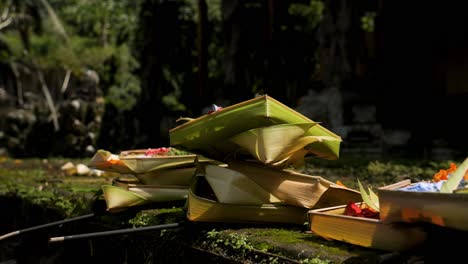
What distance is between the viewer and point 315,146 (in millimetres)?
2451

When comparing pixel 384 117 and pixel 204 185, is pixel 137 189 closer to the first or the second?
pixel 204 185

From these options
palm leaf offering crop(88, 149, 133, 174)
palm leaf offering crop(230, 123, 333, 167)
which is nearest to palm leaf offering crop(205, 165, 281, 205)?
palm leaf offering crop(230, 123, 333, 167)

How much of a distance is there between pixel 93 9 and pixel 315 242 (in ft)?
106

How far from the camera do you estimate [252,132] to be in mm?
2293

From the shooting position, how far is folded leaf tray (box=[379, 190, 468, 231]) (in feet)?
5.16

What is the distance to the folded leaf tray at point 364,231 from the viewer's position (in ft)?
5.80

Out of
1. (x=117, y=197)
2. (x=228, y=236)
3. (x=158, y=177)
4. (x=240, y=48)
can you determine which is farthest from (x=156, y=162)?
(x=240, y=48)

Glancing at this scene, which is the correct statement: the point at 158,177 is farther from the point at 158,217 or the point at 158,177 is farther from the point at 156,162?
the point at 158,217

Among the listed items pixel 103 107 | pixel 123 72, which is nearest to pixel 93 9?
pixel 123 72

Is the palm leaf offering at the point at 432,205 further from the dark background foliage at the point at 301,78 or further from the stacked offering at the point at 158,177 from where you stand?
→ the dark background foliage at the point at 301,78

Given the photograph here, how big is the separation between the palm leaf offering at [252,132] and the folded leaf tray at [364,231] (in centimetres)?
33

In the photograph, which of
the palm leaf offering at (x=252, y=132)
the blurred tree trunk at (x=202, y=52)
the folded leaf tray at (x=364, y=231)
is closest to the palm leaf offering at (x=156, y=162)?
the palm leaf offering at (x=252, y=132)

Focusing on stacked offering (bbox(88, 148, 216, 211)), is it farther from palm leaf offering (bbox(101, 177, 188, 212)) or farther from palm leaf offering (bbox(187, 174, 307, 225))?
palm leaf offering (bbox(187, 174, 307, 225))

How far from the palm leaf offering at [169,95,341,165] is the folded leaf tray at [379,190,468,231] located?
0.62m
